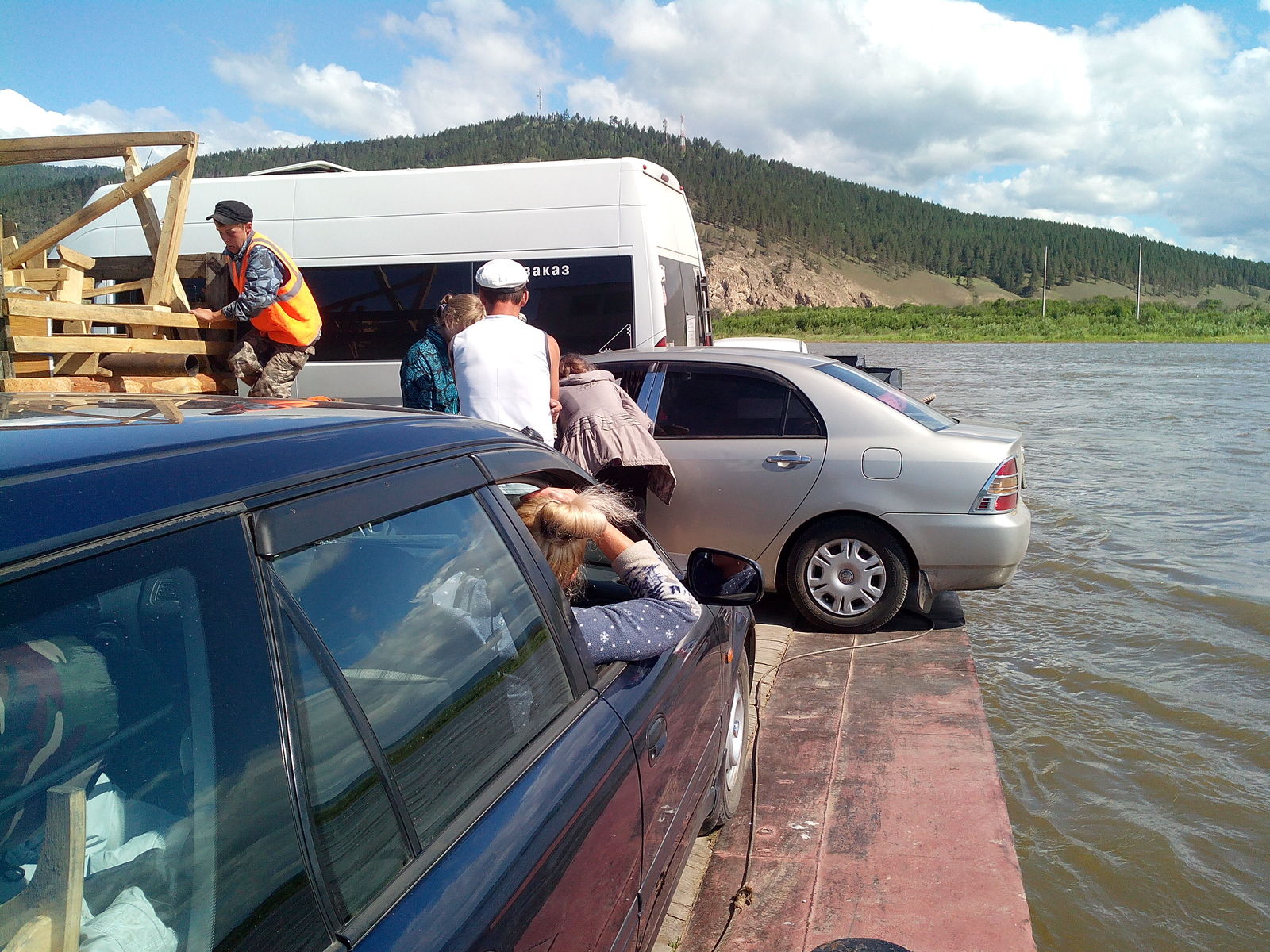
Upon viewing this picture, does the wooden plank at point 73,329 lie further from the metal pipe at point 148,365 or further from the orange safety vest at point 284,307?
the orange safety vest at point 284,307

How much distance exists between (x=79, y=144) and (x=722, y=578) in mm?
4044

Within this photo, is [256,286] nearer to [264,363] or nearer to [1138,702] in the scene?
[264,363]

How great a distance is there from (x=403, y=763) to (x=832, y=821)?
2780 millimetres

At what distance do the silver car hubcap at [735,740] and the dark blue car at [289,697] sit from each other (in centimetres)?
140

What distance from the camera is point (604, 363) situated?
6.46 metres

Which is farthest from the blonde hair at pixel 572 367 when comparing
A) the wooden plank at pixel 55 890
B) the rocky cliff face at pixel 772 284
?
the rocky cliff face at pixel 772 284

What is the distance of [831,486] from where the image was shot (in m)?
5.86

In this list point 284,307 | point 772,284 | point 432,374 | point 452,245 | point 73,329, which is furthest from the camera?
point 772,284

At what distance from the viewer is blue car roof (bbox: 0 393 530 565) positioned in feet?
3.55

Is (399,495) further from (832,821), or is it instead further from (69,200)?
(69,200)

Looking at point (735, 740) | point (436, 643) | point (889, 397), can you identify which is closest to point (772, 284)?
point (889, 397)

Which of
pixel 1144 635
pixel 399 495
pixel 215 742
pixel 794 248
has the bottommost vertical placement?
pixel 1144 635

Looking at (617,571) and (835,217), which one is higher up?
(835,217)

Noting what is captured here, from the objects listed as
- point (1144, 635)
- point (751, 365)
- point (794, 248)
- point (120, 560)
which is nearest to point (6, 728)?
point (120, 560)
